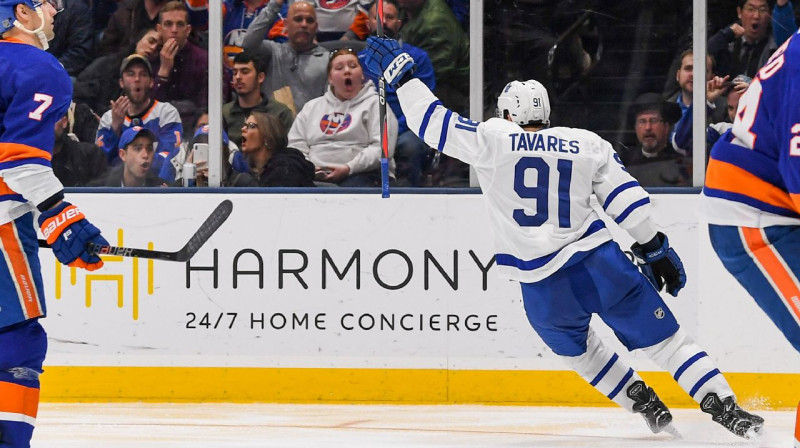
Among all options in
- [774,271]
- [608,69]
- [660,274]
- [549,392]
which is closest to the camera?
[774,271]

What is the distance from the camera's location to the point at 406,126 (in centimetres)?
515

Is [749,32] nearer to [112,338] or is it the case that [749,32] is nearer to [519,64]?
[519,64]

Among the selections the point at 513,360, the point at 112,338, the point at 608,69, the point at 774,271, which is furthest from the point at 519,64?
the point at 774,271

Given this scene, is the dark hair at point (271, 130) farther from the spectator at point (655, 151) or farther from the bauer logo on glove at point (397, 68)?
the spectator at point (655, 151)

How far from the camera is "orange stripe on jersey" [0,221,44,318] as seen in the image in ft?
9.16

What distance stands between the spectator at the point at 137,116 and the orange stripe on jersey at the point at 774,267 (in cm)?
331

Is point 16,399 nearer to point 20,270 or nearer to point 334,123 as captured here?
point 20,270

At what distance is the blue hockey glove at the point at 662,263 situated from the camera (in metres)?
3.71

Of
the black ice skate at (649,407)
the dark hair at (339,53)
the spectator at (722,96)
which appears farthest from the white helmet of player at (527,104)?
the dark hair at (339,53)

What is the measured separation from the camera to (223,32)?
204 inches

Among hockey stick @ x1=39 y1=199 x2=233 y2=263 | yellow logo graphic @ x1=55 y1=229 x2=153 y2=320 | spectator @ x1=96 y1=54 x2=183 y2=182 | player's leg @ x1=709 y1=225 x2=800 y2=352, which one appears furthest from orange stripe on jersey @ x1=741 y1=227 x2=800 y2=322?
spectator @ x1=96 y1=54 x2=183 y2=182

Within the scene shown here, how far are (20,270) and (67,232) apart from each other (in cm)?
13

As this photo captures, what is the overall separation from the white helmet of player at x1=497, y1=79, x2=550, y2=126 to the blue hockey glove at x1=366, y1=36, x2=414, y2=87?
342 millimetres

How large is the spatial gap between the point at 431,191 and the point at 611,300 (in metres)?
1.22
